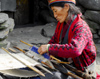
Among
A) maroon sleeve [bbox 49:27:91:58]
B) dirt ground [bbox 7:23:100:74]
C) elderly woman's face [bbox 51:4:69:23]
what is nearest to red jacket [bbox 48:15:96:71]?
maroon sleeve [bbox 49:27:91:58]

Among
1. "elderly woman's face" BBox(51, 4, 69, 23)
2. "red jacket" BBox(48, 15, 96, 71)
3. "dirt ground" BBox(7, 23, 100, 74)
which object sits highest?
"elderly woman's face" BBox(51, 4, 69, 23)

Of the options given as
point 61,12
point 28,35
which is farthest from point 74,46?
point 28,35

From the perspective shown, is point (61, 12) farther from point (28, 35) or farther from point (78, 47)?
point (28, 35)

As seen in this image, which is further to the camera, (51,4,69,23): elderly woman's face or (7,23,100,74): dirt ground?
(7,23,100,74): dirt ground

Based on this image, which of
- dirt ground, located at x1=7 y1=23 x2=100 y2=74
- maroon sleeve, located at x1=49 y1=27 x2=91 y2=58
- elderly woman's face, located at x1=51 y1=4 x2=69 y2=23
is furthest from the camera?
dirt ground, located at x1=7 y1=23 x2=100 y2=74

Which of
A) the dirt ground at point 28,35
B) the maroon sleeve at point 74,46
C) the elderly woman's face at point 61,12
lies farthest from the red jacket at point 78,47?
the dirt ground at point 28,35

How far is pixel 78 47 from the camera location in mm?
1705

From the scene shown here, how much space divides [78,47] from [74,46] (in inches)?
1.4

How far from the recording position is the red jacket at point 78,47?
5.63 feet

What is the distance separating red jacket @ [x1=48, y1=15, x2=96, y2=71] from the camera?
1717 millimetres

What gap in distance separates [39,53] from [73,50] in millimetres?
398

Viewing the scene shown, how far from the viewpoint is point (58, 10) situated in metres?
1.90

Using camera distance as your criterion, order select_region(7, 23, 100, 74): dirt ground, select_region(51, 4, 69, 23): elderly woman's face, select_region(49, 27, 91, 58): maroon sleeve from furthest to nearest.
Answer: select_region(7, 23, 100, 74): dirt ground
select_region(51, 4, 69, 23): elderly woman's face
select_region(49, 27, 91, 58): maroon sleeve

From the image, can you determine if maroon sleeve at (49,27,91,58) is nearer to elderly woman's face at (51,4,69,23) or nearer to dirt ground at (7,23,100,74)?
elderly woman's face at (51,4,69,23)
